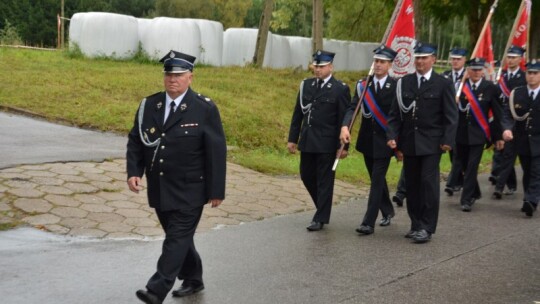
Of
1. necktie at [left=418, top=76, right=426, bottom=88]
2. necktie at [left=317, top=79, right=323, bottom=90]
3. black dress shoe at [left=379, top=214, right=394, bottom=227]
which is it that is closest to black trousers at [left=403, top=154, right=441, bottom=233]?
black dress shoe at [left=379, top=214, right=394, bottom=227]

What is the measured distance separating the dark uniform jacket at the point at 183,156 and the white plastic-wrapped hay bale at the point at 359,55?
34.0 m

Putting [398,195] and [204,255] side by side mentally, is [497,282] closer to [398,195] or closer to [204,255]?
[204,255]

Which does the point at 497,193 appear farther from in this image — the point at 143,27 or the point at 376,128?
the point at 143,27

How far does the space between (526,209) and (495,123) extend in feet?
4.47

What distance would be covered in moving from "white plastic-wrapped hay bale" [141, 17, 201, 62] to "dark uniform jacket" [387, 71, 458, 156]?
15828 mm

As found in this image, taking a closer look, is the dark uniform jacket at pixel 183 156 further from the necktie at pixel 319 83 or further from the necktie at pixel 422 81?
the necktie at pixel 422 81

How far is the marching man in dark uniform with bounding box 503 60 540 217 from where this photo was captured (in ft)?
35.1

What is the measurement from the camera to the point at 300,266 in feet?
23.8

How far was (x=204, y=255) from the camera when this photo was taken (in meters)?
7.56

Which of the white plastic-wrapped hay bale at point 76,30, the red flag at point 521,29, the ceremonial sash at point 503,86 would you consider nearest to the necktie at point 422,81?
the ceremonial sash at point 503,86

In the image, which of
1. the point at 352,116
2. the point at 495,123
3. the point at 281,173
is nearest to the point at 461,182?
the point at 495,123

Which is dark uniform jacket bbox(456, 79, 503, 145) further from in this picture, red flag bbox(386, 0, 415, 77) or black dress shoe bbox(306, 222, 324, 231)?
black dress shoe bbox(306, 222, 324, 231)

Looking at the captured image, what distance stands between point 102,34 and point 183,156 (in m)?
18.2

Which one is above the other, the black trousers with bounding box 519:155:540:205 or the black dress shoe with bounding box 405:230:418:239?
the black trousers with bounding box 519:155:540:205
